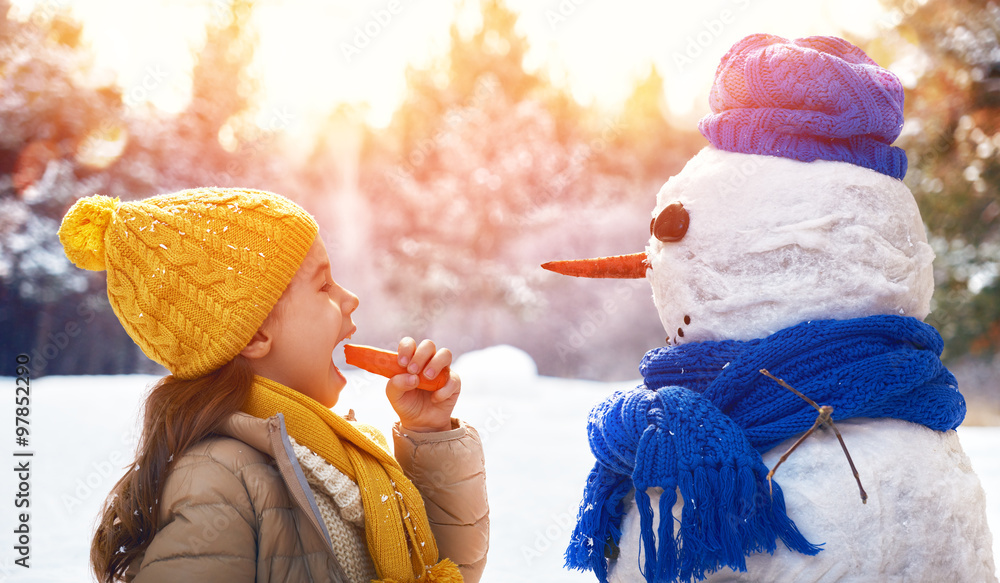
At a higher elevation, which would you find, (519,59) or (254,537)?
(519,59)

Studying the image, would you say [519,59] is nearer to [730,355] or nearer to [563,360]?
[563,360]

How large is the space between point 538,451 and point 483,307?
21.1 ft

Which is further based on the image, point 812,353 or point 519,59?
point 519,59

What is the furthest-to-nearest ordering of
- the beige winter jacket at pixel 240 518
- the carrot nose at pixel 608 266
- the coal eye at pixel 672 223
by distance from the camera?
the carrot nose at pixel 608 266, the coal eye at pixel 672 223, the beige winter jacket at pixel 240 518

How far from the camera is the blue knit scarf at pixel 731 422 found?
949 mm

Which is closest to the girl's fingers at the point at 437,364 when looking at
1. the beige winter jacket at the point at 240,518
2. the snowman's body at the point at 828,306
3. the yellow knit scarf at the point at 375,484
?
the yellow knit scarf at the point at 375,484

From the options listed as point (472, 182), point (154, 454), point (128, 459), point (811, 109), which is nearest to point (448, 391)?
point (154, 454)

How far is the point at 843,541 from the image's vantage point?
960 mm

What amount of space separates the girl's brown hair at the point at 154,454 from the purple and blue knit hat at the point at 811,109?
95 cm

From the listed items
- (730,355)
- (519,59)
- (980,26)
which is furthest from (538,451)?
(519,59)

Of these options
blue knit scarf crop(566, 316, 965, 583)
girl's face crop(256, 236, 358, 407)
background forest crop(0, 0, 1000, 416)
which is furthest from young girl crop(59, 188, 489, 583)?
Answer: background forest crop(0, 0, 1000, 416)

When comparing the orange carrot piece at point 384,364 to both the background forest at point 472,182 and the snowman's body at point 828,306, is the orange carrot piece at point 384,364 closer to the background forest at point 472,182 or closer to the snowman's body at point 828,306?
the snowman's body at point 828,306

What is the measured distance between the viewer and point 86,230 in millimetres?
1100

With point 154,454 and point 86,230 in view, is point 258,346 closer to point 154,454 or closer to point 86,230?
point 154,454
